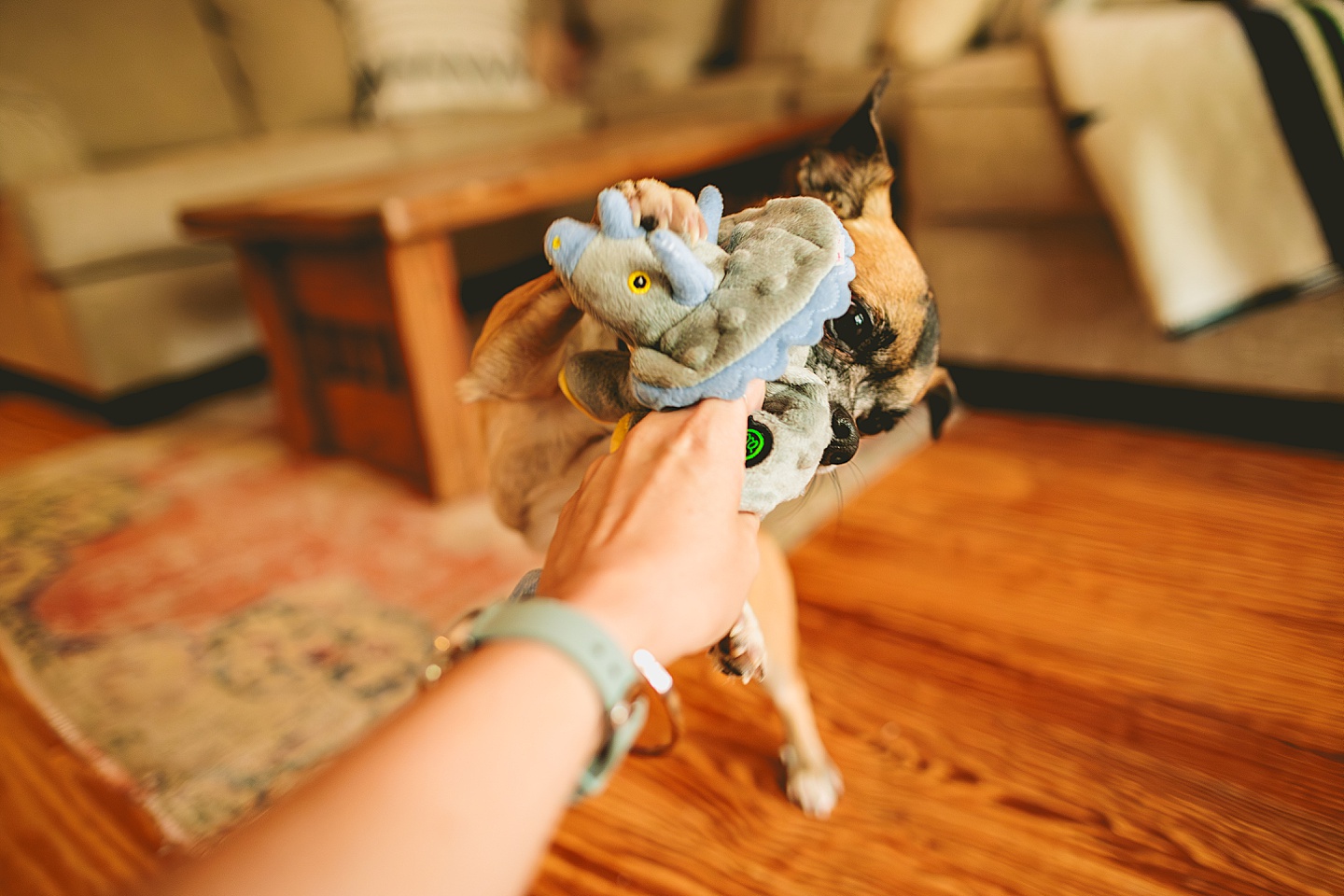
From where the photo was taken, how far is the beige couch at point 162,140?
2.01 meters

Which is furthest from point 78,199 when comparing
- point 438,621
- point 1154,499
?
point 1154,499

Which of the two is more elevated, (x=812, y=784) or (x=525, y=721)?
(x=525, y=721)

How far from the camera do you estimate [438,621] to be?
1.25 meters

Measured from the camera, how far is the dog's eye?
1.57 ft

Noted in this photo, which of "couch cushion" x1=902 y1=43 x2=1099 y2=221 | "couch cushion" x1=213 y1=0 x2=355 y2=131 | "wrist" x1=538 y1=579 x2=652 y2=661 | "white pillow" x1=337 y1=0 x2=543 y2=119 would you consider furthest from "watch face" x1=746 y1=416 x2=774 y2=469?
"couch cushion" x1=213 y1=0 x2=355 y2=131

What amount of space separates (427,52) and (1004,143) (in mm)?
2219

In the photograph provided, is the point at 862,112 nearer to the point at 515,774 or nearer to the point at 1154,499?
the point at 515,774

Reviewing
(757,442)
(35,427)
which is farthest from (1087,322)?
(35,427)

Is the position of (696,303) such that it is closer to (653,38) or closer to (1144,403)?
(1144,403)

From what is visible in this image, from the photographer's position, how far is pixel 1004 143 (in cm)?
132

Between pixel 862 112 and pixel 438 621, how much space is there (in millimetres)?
1034

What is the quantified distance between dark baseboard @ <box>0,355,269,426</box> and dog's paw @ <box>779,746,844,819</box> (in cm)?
221

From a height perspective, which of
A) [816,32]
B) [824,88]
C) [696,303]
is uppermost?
[816,32]

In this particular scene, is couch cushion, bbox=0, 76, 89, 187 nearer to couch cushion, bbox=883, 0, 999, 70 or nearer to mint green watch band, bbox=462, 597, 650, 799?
couch cushion, bbox=883, 0, 999, 70
